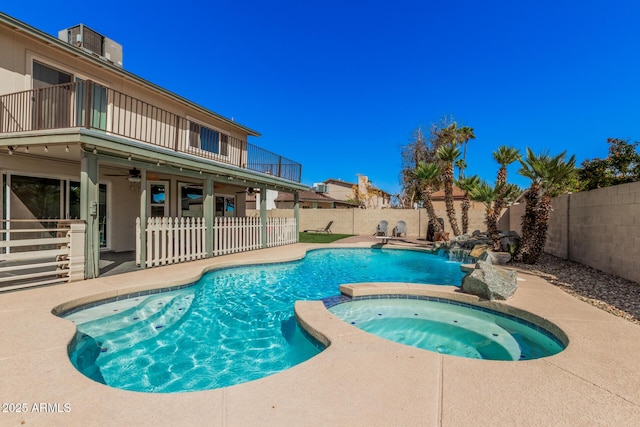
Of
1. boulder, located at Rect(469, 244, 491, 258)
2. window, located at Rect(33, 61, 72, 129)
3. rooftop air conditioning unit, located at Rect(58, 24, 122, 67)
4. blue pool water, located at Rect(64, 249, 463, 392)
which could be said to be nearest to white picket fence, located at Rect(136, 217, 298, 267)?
blue pool water, located at Rect(64, 249, 463, 392)

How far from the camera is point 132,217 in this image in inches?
433

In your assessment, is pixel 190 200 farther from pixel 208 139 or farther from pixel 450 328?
pixel 450 328

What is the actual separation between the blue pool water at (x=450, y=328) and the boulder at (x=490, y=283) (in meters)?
0.30

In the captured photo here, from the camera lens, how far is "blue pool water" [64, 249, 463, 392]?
338 cm

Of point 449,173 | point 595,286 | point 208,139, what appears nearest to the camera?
point 595,286

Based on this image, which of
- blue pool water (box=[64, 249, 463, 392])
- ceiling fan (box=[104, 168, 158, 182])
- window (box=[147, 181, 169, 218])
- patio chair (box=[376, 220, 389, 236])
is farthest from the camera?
patio chair (box=[376, 220, 389, 236])

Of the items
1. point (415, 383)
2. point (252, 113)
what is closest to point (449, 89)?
point (252, 113)

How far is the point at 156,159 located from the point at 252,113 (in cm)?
1963

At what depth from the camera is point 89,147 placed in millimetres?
6227

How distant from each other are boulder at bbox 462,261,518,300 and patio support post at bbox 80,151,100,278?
302 inches

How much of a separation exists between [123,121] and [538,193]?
13055 mm

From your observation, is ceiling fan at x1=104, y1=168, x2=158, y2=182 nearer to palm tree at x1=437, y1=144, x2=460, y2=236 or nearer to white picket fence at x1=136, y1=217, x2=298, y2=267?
white picket fence at x1=136, y1=217, x2=298, y2=267

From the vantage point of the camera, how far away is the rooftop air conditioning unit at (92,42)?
9.60 m

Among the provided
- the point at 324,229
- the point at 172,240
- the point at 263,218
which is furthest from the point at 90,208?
the point at 324,229
